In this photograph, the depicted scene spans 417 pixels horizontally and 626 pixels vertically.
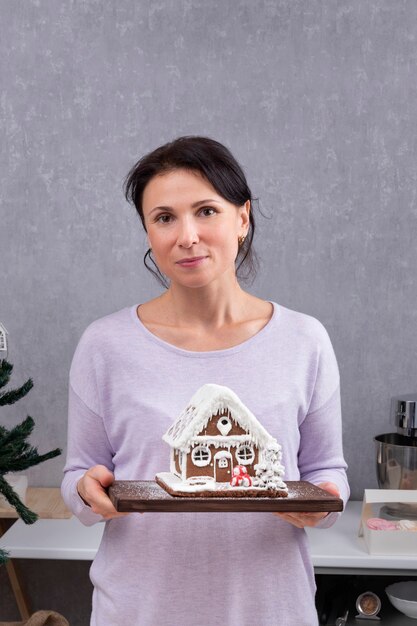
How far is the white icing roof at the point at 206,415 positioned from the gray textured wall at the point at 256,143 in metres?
1.12

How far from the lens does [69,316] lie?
2.32m

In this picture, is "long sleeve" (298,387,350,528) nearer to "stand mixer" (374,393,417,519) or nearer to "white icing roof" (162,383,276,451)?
"white icing roof" (162,383,276,451)

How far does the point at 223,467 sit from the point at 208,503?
13cm

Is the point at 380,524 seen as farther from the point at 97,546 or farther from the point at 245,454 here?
the point at 245,454

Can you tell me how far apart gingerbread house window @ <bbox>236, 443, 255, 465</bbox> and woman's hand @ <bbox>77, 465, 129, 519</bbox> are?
0.62 feet

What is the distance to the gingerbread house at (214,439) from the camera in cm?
115

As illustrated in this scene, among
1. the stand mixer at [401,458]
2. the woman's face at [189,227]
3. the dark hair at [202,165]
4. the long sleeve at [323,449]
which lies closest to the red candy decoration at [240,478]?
the long sleeve at [323,449]

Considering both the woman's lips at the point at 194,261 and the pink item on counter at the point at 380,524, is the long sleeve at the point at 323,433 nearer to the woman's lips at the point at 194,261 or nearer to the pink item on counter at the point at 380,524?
the woman's lips at the point at 194,261

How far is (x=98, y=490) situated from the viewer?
1.14 m

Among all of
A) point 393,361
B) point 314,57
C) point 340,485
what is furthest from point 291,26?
point 340,485

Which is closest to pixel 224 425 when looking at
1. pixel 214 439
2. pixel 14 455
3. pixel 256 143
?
pixel 214 439

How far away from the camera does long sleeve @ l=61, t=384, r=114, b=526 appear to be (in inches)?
48.4

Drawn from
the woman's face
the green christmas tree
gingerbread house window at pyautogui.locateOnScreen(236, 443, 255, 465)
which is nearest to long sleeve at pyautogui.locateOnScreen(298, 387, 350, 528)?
gingerbread house window at pyautogui.locateOnScreen(236, 443, 255, 465)

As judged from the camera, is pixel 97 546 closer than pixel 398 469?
Yes
